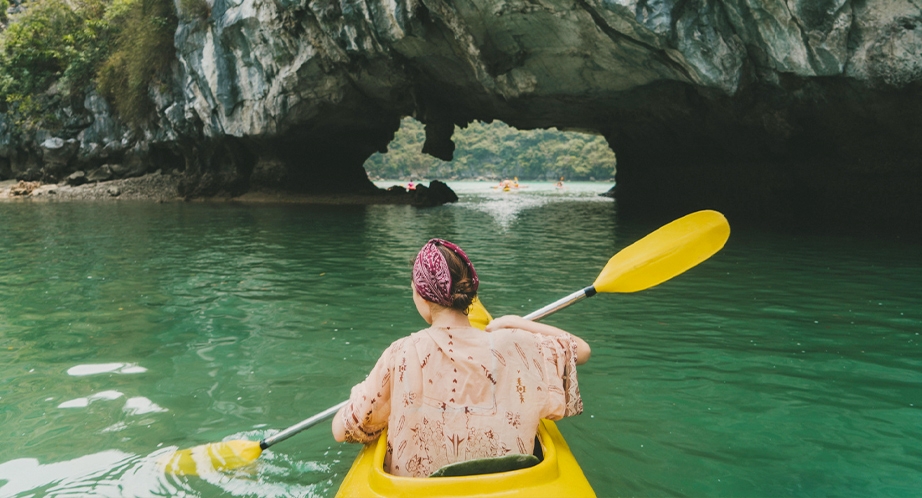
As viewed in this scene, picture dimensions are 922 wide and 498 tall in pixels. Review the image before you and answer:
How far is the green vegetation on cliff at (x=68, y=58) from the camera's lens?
2302 cm

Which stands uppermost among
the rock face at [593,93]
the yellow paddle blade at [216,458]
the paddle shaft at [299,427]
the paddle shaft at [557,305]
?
the rock face at [593,93]

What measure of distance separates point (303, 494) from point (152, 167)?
25.7m

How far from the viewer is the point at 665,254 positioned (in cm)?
375

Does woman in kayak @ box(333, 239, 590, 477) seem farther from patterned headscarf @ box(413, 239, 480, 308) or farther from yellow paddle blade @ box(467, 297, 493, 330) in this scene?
yellow paddle blade @ box(467, 297, 493, 330)

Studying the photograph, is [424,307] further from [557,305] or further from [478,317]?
[557,305]

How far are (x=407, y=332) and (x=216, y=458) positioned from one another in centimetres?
223

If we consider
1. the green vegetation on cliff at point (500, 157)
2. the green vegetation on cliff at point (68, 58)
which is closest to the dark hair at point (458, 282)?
Result: the green vegetation on cliff at point (68, 58)

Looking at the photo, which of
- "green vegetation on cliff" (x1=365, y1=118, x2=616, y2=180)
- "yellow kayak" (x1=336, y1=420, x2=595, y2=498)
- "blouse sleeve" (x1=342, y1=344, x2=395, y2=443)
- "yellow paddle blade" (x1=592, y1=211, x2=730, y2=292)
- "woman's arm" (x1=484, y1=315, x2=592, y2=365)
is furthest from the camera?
"green vegetation on cliff" (x1=365, y1=118, x2=616, y2=180)

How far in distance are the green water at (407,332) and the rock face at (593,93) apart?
3066mm

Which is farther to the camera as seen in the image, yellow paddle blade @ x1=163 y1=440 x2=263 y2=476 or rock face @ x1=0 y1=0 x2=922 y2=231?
rock face @ x1=0 y1=0 x2=922 y2=231

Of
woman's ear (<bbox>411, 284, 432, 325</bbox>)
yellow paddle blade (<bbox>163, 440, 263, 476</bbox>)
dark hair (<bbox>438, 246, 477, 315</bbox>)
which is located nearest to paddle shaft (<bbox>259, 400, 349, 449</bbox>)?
yellow paddle blade (<bbox>163, 440, 263, 476</bbox>)

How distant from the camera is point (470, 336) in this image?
204 centimetres

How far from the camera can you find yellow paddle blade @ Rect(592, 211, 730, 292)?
370cm

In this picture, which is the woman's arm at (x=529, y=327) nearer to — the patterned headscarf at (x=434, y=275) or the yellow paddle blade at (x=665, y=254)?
the patterned headscarf at (x=434, y=275)
